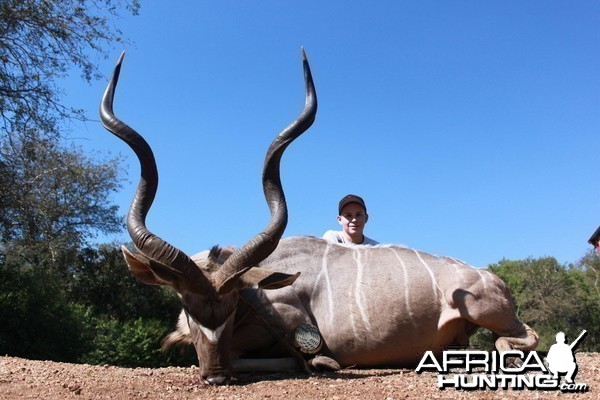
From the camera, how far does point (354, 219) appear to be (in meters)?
6.41

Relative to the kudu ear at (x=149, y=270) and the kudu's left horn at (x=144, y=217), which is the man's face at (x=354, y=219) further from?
the kudu ear at (x=149, y=270)

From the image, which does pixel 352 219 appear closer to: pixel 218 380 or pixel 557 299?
pixel 218 380

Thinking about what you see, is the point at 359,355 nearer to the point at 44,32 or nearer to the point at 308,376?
the point at 308,376

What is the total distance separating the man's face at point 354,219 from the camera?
6.38 meters

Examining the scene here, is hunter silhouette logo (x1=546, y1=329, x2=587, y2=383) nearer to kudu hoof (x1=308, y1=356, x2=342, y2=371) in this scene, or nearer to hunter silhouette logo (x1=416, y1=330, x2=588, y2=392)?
hunter silhouette logo (x1=416, y1=330, x2=588, y2=392)

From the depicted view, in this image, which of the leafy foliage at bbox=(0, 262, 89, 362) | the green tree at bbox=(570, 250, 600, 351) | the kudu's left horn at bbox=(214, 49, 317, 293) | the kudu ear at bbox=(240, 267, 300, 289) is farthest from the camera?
the green tree at bbox=(570, 250, 600, 351)

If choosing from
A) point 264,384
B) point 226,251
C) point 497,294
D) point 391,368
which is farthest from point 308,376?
point 497,294

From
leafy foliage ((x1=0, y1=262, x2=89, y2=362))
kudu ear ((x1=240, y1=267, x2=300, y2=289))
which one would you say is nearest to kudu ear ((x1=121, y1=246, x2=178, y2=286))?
kudu ear ((x1=240, y1=267, x2=300, y2=289))

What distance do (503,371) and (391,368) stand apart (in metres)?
1.21

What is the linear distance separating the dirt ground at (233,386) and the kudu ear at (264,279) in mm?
659

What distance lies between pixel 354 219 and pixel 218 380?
2.96m

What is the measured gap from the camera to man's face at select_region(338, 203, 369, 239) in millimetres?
6383

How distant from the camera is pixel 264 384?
12.6 ft

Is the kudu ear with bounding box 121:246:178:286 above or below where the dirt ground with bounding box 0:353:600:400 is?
above
